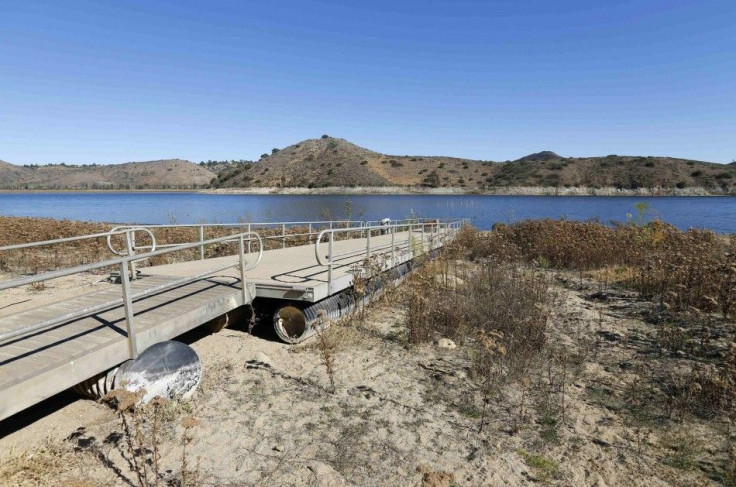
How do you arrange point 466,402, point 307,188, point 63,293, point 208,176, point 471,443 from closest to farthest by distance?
point 471,443
point 466,402
point 63,293
point 307,188
point 208,176

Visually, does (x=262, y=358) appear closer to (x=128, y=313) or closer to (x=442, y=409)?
(x=128, y=313)

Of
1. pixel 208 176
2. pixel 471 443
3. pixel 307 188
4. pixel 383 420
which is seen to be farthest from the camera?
pixel 208 176

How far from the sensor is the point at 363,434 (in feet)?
13.0

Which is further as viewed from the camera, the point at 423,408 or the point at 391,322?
the point at 391,322

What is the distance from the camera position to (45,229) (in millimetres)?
15258


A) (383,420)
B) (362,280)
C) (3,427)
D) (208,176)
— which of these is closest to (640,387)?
(383,420)

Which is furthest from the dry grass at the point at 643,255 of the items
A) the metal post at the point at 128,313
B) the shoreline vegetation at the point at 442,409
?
the metal post at the point at 128,313

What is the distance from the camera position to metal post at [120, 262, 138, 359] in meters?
Answer: 4.15

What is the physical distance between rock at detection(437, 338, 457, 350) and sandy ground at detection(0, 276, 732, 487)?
1.21ft

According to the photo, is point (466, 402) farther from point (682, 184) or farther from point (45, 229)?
point (682, 184)

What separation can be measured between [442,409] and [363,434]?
97 centimetres

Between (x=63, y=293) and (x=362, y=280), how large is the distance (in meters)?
6.27

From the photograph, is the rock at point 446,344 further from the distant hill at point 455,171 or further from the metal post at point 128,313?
the distant hill at point 455,171

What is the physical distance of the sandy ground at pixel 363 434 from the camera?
11.1 feet
